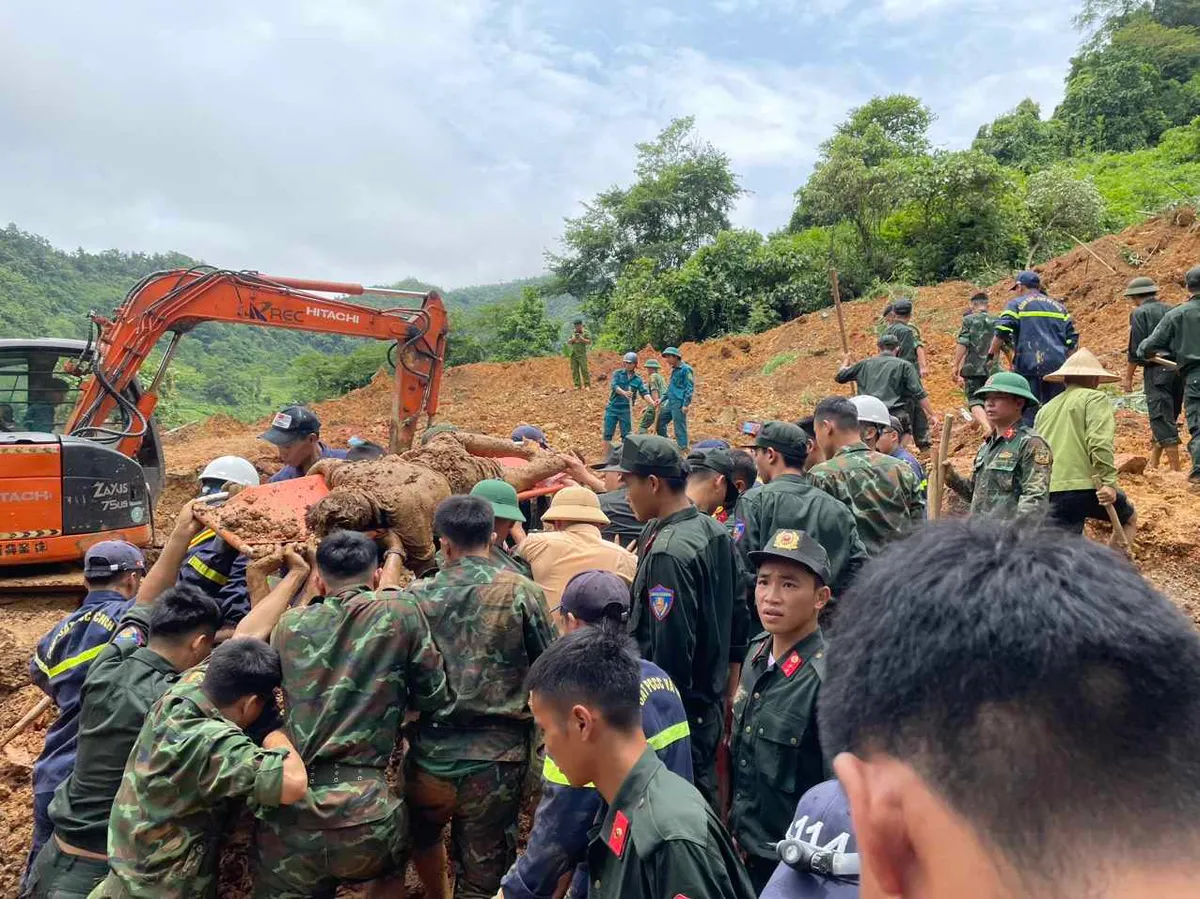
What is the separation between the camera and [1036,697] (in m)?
0.69

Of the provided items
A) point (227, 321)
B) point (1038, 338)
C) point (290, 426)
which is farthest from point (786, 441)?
point (227, 321)

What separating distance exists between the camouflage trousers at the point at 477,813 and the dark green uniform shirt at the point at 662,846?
3.92ft

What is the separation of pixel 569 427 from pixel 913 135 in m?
18.0

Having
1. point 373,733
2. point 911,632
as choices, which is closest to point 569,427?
point 373,733

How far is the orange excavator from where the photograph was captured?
6141 mm

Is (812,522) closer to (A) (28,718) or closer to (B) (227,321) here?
(A) (28,718)

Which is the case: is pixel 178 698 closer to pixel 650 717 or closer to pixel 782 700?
pixel 650 717

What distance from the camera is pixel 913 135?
2631 centimetres

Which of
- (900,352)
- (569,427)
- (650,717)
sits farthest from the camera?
(569,427)

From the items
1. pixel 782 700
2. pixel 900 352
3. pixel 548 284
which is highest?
pixel 548 284

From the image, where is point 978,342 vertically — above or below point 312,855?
above

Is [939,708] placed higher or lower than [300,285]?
lower

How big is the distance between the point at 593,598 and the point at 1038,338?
572cm

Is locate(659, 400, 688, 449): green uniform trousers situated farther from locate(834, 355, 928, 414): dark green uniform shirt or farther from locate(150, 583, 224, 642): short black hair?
locate(150, 583, 224, 642): short black hair
